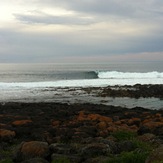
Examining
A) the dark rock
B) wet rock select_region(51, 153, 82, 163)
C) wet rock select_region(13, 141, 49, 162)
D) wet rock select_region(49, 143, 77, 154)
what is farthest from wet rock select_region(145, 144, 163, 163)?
the dark rock

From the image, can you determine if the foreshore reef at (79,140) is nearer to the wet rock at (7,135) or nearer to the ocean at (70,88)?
the wet rock at (7,135)

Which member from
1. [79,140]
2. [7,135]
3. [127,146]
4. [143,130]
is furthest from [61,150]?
[143,130]

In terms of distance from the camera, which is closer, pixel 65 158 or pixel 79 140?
pixel 65 158

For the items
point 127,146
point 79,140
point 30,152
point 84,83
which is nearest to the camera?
point 30,152

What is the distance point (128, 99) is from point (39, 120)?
14.3 metres

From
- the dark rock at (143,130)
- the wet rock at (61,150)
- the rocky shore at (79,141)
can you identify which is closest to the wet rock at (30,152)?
the rocky shore at (79,141)

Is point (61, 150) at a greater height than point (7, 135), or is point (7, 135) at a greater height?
point (61, 150)

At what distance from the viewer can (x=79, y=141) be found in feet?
34.7

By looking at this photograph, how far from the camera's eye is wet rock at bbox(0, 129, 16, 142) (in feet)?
39.3

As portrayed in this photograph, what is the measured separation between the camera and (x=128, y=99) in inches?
1139

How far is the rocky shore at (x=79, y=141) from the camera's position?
759 cm

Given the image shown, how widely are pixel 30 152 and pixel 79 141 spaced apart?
2.71 metres

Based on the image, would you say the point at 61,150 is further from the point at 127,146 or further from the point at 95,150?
the point at 127,146

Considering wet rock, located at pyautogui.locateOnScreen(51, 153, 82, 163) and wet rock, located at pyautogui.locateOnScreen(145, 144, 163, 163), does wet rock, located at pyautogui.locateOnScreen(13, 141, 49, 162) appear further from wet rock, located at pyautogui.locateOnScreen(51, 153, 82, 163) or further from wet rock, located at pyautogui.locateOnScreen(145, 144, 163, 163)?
wet rock, located at pyautogui.locateOnScreen(145, 144, 163, 163)
